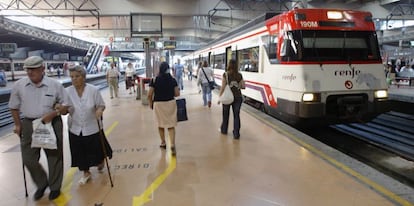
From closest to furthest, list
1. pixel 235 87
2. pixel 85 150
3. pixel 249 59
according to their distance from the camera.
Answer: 1. pixel 85 150
2. pixel 235 87
3. pixel 249 59

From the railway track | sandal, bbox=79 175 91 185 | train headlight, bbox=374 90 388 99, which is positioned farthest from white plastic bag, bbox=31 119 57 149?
train headlight, bbox=374 90 388 99

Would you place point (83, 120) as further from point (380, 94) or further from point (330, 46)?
point (380, 94)

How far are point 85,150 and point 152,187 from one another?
38.9 inches

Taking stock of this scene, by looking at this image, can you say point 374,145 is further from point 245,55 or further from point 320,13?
point 245,55

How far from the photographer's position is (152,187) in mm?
4141

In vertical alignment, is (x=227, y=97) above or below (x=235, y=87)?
below

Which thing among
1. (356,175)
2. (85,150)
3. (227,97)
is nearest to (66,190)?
(85,150)

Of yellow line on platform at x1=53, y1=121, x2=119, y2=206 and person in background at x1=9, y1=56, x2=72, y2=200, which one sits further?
yellow line on platform at x1=53, y1=121, x2=119, y2=206

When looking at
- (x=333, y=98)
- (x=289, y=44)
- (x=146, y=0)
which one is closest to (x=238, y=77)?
(x=289, y=44)

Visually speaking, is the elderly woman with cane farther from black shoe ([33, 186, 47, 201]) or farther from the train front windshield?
the train front windshield

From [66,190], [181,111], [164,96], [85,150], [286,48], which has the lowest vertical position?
[66,190]

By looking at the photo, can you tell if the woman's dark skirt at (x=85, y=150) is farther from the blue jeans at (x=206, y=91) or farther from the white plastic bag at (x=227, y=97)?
the blue jeans at (x=206, y=91)

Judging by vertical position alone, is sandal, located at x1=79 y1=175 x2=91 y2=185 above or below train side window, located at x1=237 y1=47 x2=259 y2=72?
below

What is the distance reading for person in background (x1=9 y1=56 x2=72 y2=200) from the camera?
11.9 ft
